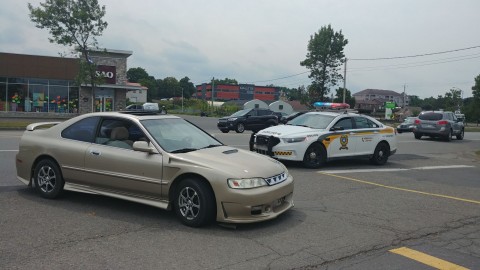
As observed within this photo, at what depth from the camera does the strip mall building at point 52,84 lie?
1494 inches

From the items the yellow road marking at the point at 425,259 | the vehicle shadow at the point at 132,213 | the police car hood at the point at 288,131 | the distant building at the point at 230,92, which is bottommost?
the yellow road marking at the point at 425,259

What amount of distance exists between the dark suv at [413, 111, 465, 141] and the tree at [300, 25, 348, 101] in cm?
4238

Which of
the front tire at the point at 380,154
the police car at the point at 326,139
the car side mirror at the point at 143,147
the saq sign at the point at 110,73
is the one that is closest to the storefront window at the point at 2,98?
the saq sign at the point at 110,73

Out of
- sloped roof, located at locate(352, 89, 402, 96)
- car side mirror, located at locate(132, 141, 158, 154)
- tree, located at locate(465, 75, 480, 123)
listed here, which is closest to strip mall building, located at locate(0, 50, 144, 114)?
car side mirror, located at locate(132, 141, 158, 154)

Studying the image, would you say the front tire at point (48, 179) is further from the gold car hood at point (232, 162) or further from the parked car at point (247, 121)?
the parked car at point (247, 121)

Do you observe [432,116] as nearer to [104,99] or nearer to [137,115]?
[137,115]

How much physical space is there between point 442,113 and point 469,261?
22315mm

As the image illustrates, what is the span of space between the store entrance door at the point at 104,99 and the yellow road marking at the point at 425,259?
39.1 metres

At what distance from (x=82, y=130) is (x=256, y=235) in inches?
130

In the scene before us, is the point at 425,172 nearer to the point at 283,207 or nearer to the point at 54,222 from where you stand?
the point at 283,207

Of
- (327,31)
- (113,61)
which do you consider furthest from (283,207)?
(327,31)

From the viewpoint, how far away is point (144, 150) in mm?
6016

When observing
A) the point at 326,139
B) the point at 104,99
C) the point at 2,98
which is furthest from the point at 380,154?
the point at 2,98

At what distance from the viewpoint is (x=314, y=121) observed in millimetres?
12133
